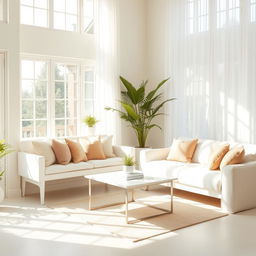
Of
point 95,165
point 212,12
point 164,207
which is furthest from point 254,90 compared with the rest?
point 95,165

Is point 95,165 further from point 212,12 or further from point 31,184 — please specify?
point 212,12

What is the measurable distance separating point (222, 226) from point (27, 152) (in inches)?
127

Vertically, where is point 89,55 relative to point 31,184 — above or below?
above

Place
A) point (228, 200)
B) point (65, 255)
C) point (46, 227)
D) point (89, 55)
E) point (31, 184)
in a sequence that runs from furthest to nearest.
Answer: point (89, 55), point (31, 184), point (228, 200), point (46, 227), point (65, 255)

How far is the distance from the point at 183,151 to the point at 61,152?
6.32 feet

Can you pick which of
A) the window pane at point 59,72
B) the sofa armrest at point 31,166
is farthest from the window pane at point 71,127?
the sofa armrest at point 31,166

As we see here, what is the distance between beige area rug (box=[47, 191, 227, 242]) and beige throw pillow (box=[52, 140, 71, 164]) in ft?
2.17

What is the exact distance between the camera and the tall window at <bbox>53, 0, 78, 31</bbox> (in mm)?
6863

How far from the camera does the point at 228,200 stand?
16.7 ft

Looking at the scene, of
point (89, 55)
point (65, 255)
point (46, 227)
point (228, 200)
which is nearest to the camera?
point (65, 255)

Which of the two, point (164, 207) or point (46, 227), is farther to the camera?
point (164, 207)

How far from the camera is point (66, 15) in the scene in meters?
6.98

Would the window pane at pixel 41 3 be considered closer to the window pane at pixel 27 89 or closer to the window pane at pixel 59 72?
the window pane at pixel 59 72

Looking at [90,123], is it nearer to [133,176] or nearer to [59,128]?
[59,128]
